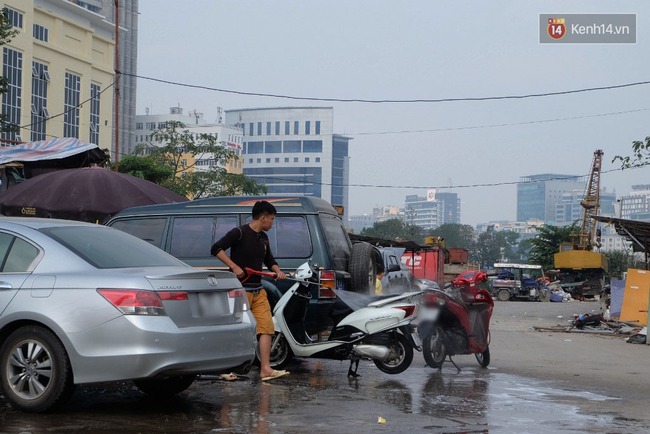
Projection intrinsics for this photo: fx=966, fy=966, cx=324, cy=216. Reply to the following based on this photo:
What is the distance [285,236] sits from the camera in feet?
36.5

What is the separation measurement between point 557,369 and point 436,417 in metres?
5.21

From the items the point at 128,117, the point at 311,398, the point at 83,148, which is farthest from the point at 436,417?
the point at 128,117

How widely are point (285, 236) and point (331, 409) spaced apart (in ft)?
11.1

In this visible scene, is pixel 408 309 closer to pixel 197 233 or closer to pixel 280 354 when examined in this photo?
pixel 280 354

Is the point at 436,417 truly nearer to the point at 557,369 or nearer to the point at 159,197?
the point at 557,369

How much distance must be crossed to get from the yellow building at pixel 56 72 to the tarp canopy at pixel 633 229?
195 ft

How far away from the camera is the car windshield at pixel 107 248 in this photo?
304 inches

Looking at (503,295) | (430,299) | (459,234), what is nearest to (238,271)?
(430,299)

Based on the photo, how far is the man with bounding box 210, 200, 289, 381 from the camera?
9664mm

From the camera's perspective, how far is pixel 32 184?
1938cm

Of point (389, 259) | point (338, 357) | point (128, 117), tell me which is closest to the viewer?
point (338, 357)

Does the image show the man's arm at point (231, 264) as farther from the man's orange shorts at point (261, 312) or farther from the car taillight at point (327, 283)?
the car taillight at point (327, 283)

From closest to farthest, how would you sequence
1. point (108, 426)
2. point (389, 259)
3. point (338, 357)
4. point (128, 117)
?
point (108, 426), point (338, 357), point (389, 259), point (128, 117)

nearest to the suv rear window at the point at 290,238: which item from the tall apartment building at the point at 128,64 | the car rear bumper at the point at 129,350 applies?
the car rear bumper at the point at 129,350
